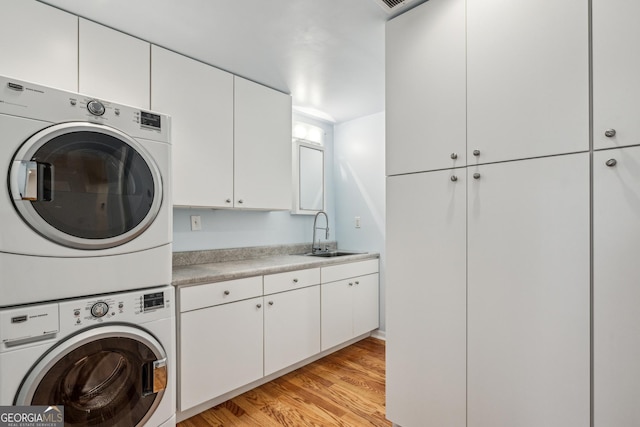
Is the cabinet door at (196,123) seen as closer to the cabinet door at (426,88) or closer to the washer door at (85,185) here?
the washer door at (85,185)

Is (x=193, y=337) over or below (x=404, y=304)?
below

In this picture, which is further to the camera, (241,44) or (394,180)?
(241,44)

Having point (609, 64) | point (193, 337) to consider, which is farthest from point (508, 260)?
point (193, 337)

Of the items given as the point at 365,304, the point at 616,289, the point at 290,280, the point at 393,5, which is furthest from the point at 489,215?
the point at 365,304

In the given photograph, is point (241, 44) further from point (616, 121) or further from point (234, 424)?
point (234, 424)

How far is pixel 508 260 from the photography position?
1.39 m

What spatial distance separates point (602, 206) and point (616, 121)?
30cm

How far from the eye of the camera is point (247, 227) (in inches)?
115

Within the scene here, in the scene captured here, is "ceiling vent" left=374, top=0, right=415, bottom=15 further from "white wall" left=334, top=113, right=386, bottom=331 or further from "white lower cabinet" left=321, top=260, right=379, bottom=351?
"white lower cabinet" left=321, top=260, right=379, bottom=351

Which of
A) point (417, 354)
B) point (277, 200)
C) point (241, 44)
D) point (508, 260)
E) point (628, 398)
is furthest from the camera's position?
point (277, 200)

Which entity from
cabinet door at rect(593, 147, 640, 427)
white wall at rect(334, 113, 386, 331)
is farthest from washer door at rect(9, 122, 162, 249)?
Result: white wall at rect(334, 113, 386, 331)

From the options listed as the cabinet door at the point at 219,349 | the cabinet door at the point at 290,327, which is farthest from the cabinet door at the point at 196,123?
the cabinet door at the point at 290,327

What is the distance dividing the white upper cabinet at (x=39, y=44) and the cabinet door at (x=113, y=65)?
0.05 m

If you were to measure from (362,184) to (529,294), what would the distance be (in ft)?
7.47
